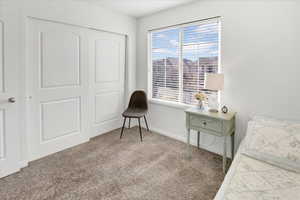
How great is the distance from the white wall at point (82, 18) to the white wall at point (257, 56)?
1288 millimetres

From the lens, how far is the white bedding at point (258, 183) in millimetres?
1115

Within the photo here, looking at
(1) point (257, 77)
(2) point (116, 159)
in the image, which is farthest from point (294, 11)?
(2) point (116, 159)

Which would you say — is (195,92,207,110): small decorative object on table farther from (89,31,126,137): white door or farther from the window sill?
(89,31,126,137): white door

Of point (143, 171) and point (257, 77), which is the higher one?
point (257, 77)

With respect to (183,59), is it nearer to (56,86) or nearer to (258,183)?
(56,86)

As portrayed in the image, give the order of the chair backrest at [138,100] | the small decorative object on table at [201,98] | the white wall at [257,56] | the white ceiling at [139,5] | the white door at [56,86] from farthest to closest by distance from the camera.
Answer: the chair backrest at [138,100] → the white ceiling at [139,5] → the small decorative object on table at [201,98] → the white door at [56,86] → the white wall at [257,56]

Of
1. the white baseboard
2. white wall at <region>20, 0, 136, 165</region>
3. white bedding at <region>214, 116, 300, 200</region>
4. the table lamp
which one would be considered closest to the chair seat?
white wall at <region>20, 0, 136, 165</region>

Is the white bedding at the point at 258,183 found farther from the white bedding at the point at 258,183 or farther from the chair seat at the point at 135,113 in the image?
the chair seat at the point at 135,113

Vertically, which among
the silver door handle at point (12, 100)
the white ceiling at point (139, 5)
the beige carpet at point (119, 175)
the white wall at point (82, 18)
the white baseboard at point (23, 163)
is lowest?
the beige carpet at point (119, 175)

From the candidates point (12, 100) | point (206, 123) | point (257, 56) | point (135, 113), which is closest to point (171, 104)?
point (135, 113)

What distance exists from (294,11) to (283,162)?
166 cm

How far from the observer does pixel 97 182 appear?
6.46 ft

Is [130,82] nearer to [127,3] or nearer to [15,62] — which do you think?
[127,3]

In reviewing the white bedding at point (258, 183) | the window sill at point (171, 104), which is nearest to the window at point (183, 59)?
the window sill at point (171, 104)
